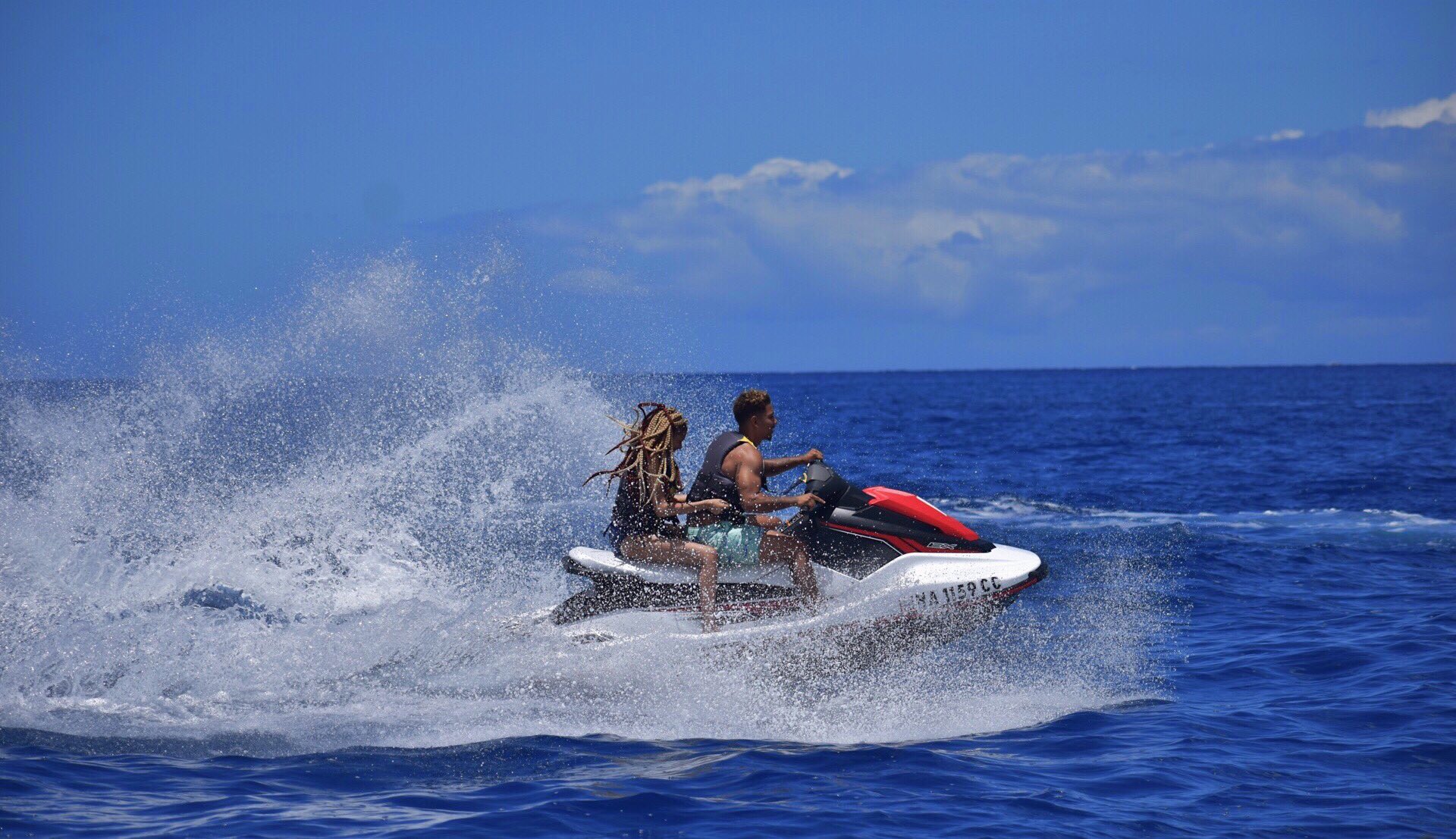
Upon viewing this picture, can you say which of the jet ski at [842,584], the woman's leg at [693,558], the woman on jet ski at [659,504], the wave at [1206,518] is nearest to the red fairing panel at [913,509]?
the jet ski at [842,584]

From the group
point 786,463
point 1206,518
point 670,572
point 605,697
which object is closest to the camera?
point 605,697

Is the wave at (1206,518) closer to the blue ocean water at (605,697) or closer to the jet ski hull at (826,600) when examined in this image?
the blue ocean water at (605,697)

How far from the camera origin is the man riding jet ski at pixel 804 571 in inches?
273

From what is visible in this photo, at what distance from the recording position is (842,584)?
22.9 feet

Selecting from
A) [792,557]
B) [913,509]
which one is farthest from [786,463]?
[913,509]

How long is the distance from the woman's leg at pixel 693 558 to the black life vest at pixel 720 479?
289 mm

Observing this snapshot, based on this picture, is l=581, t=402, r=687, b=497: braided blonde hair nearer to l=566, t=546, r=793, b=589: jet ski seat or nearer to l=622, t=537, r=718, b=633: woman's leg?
l=622, t=537, r=718, b=633: woman's leg

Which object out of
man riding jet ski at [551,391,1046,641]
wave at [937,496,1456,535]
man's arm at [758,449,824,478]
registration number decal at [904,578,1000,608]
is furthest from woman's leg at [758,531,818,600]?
wave at [937,496,1456,535]

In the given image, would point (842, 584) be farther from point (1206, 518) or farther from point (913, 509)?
point (1206, 518)

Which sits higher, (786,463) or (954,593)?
(786,463)

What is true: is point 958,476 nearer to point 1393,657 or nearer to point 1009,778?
point 1393,657

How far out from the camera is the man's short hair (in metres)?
6.89

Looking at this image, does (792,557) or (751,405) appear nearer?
(751,405)

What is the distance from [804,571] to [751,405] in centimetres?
100
